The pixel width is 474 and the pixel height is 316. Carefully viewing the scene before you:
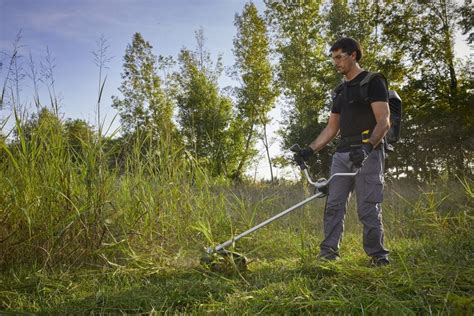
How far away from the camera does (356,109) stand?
3801 mm

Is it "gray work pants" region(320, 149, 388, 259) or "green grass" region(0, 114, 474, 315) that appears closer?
"green grass" region(0, 114, 474, 315)

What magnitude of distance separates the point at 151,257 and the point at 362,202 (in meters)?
1.86

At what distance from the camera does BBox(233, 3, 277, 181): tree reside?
21766 millimetres

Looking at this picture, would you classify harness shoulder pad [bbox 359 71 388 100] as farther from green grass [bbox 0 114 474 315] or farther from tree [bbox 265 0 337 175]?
tree [bbox 265 0 337 175]

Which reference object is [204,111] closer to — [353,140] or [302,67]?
[353,140]

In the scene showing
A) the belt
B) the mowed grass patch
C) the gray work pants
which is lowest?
the mowed grass patch

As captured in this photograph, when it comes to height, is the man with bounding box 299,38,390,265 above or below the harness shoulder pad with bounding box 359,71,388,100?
below

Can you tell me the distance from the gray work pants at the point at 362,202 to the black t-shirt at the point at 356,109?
24 centimetres

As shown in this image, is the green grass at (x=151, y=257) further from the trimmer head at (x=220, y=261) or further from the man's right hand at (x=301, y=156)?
the man's right hand at (x=301, y=156)

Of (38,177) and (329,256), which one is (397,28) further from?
(38,177)

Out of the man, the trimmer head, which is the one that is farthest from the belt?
the trimmer head

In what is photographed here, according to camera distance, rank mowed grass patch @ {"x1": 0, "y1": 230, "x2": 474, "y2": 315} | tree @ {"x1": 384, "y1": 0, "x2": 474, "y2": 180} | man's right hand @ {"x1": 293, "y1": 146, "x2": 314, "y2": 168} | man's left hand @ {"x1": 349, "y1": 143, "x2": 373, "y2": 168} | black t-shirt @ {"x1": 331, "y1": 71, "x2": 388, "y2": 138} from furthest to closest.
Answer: tree @ {"x1": 384, "y1": 0, "x2": 474, "y2": 180}, man's right hand @ {"x1": 293, "y1": 146, "x2": 314, "y2": 168}, black t-shirt @ {"x1": 331, "y1": 71, "x2": 388, "y2": 138}, man's left hand @ {"x1": 349, "y1": 143, "x2": 373, "y2": 168}, mowed grass patch @ {"x1": 0, "y1": 230, "x2": 474, "y2": 315}

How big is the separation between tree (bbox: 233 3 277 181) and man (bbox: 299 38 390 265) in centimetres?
1765

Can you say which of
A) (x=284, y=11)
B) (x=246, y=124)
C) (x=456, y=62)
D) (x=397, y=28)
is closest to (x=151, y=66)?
(x=246, y=124)
